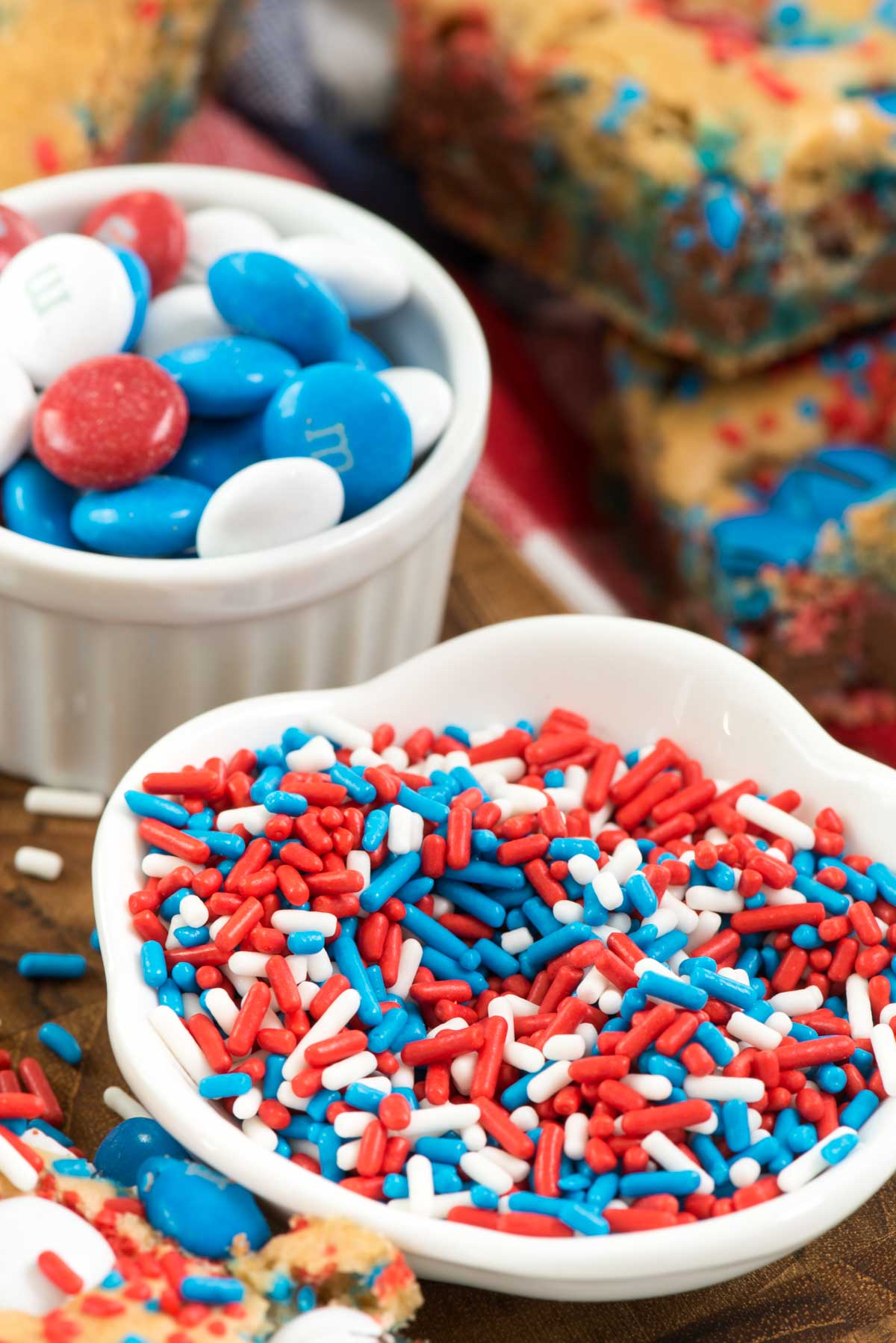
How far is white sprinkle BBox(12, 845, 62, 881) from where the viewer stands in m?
0.87

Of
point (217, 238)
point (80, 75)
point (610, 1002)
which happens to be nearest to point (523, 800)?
point (610, 1002)

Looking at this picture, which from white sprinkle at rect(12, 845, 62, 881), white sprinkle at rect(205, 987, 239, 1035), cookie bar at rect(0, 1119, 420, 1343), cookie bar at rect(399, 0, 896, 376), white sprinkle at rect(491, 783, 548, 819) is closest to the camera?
cookie bar at rect(0, 1119, 420, 1343)

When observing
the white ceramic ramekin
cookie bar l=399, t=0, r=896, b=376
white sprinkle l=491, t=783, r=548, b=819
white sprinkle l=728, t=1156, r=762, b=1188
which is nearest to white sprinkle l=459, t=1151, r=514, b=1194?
white sprinkle l=728, t=1156, r=762, b=1188

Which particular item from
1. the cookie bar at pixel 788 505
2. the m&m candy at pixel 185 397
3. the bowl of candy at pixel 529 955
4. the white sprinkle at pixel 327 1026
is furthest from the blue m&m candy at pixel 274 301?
the cookie bar at pixel 788 505

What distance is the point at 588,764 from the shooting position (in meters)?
0.83

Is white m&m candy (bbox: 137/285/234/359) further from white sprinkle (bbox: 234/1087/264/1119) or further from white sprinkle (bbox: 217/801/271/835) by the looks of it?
white sprinkle (bbox: 234/1087/264/1119)

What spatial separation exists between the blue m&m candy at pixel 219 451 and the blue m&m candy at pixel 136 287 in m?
0.07

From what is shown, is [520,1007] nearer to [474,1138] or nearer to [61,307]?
[474,1138]

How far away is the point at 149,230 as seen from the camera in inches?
36.9

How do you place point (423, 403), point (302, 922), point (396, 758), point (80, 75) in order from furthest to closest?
point (80, 75) → point (423, 403) → point (396, 758) → point (302, 922)

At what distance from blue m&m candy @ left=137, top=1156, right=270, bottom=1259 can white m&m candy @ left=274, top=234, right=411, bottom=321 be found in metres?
0.58

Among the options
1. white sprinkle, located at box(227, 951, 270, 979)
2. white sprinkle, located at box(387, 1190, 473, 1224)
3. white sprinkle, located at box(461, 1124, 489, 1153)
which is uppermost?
white sprinkle, located at box(227, 951, 270, 979)

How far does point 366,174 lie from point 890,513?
83 cm

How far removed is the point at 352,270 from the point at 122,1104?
1.84 ft
